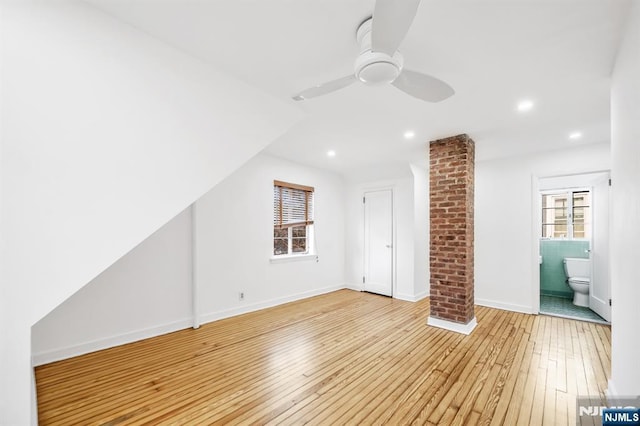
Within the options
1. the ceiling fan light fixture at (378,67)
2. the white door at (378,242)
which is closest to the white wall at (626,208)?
the ceiling fan light fixture at (378,67)

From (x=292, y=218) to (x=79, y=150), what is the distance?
144 inches

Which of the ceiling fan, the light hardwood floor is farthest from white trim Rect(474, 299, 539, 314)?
the ceiling fan

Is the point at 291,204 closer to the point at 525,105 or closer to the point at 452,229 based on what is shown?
the point at 452,229

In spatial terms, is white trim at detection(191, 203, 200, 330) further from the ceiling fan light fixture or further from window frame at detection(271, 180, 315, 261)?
the ceiling fan light fixture

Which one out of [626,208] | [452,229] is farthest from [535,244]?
[626,208]

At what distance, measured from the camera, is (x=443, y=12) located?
155 centimetres

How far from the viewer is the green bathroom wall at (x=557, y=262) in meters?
5.19

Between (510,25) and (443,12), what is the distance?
0.46 m

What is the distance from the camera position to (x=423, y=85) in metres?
1.75

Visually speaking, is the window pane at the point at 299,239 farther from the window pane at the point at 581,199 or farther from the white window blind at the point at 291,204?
the window pane at the point at 581,199

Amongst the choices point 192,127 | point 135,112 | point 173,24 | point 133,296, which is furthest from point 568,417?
point 133,296

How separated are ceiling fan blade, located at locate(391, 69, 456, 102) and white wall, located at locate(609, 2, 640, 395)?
2.96ft

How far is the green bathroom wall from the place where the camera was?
17.0ft

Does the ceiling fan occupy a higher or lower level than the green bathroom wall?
higher
